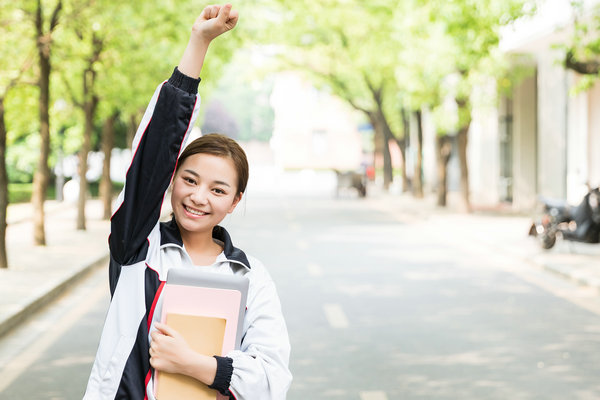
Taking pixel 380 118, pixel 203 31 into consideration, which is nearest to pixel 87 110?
pixel 203 31

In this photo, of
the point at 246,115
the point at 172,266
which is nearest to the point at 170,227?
the point at 172,266

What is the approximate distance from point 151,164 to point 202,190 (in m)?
0.15

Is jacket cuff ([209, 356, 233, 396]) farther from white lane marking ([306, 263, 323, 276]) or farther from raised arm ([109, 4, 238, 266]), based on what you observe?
white lane marking ([306, 263, 323, 276])

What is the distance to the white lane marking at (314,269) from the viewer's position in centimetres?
1354

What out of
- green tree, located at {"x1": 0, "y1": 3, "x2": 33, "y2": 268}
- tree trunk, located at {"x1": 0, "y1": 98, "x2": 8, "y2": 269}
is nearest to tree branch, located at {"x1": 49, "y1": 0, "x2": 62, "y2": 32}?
green tree, located at {"x1": 0, "y1": 3, "x2": 33, "y2": 268}

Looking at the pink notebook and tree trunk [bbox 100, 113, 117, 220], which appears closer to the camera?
the pink notebook

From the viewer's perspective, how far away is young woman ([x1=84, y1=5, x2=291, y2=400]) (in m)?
2.48

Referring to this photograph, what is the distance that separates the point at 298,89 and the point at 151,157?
75.5 m

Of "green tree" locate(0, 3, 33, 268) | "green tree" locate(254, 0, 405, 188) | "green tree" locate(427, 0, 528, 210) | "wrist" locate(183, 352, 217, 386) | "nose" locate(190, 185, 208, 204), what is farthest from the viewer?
"green tree" locate(254, 0, 405, 188)

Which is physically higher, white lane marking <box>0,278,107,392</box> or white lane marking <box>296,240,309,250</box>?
white lane marking <box>0,278,107,392</box>

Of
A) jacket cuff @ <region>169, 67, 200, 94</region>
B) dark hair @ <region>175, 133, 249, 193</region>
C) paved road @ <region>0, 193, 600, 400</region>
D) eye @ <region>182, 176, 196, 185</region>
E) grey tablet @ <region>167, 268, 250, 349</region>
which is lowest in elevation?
paved road @ <region>0, 193, 600, 400</region>

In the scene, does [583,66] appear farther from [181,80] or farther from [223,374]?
[223,374]

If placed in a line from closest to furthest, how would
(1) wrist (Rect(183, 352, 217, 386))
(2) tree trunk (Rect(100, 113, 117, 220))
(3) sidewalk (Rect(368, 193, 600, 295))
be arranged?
(1) wrist (Rect(183, 352, 217, 386)) → (3) sidewalk (Rect(368, 193, 600, 295)) → (2) tree trunk (Rect(100, 113, 117, 220))

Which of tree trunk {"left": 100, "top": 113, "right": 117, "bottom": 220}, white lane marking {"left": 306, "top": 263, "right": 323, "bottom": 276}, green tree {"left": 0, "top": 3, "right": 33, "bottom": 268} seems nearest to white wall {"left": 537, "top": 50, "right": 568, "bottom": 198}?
tree trunk {"left": 100, "top": 113, "right": 117, "bottom": 220}
